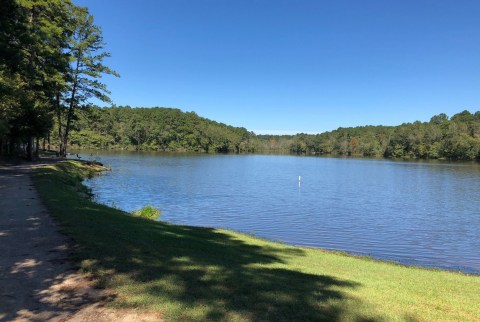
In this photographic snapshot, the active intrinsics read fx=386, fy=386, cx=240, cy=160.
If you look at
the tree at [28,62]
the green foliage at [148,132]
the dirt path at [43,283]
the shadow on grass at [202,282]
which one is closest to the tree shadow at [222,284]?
the shadow on grass at [202,282]

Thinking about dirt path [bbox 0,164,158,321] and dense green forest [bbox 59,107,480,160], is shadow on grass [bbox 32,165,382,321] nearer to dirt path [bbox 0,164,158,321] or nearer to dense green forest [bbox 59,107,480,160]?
dirt path [bbox 0,164,158,321]

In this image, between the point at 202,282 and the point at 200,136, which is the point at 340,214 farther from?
the point at 200,136

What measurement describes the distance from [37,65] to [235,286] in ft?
98.9

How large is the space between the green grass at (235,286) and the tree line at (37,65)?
1551cm

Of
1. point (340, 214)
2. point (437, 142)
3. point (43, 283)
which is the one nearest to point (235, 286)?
point (43, 283)

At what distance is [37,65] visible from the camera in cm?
3033

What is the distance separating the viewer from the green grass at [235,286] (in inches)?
223

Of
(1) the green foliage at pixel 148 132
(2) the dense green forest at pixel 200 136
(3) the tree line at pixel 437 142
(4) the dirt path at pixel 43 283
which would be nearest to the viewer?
(4) the dirt path at pixel 43 283

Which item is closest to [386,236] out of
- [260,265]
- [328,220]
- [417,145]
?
[328,220]

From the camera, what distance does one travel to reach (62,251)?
331 inches

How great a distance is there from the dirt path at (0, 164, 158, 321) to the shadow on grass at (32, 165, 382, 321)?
1.17 feet

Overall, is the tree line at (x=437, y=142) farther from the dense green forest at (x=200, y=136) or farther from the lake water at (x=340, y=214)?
the lake water at (x=340, y=214)

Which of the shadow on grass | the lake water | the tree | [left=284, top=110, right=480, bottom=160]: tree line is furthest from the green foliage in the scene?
the shadow on grass

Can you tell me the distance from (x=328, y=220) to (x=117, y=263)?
19093 mm
